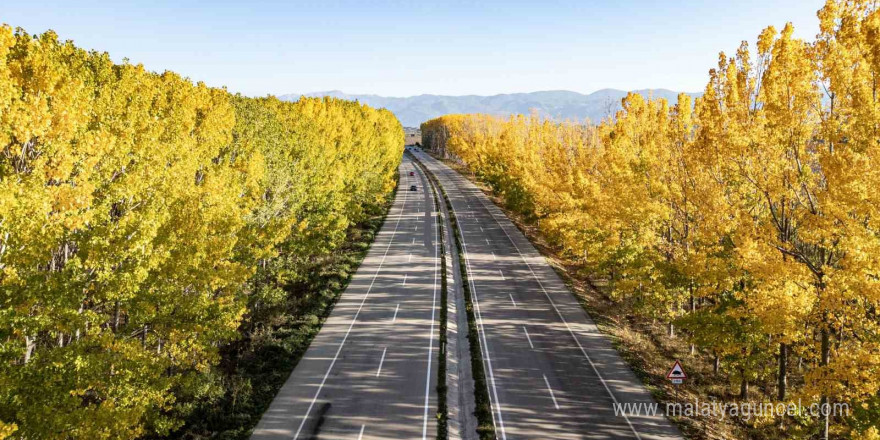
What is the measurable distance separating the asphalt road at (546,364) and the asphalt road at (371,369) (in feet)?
10.6

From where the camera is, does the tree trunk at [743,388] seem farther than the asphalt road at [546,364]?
Yes

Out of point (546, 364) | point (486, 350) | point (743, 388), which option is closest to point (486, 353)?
point (486, 350)

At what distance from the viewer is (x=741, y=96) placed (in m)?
19.2

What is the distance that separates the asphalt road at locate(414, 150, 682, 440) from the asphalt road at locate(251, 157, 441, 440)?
10.6 feet

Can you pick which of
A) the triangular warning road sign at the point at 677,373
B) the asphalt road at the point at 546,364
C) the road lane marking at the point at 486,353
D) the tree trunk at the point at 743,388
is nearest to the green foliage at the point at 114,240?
the road lane marking at the point at 486,353

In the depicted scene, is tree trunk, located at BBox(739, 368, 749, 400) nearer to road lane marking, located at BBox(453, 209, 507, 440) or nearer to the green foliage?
road lane marking, located at BBox(453, 209, 507, 440)

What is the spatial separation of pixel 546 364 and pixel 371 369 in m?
8.86

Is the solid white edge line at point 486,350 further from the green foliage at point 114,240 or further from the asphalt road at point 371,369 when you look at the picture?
the green foliage at point 114,240

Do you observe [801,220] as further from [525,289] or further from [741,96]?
[525,289]

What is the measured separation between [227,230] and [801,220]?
23777 mm

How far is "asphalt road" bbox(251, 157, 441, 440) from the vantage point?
1914cm

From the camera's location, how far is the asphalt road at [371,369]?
19.1m

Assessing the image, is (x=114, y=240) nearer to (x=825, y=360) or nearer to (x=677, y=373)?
(x=677, y=373)

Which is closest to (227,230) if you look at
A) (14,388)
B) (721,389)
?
(14,388)
